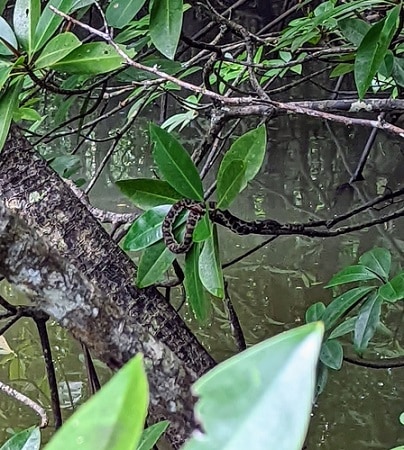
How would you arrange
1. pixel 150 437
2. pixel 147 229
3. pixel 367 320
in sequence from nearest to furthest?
1. pixel 150 437
2. pixel 147 229
3. pixel 367 320

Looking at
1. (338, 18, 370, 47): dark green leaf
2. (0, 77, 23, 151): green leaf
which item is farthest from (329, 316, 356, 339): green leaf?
(0, 77, 23, 151): green leaf

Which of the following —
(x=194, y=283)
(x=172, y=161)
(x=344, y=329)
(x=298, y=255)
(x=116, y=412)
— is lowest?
(x=298, y=255)

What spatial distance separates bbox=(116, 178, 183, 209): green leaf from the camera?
70 centimetres

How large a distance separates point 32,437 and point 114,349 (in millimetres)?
121

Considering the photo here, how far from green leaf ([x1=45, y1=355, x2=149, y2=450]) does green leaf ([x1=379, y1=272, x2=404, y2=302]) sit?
0.64 meters

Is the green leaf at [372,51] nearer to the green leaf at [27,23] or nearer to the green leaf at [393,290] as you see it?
the green leaf at [393,290]

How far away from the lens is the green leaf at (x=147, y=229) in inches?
27.5

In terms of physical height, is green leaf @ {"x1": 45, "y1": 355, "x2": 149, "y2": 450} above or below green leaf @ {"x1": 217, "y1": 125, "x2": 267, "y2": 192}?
above

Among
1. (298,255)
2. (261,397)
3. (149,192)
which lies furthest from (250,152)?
(298,255)

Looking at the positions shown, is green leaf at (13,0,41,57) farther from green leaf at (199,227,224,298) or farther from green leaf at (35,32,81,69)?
green leaf at (199,227,224,298)

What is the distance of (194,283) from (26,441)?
0.78ft

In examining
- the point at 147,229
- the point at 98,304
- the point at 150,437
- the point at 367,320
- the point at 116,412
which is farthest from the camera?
the point at 367,320

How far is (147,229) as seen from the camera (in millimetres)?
705

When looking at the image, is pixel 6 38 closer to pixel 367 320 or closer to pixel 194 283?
pixel 194 283
